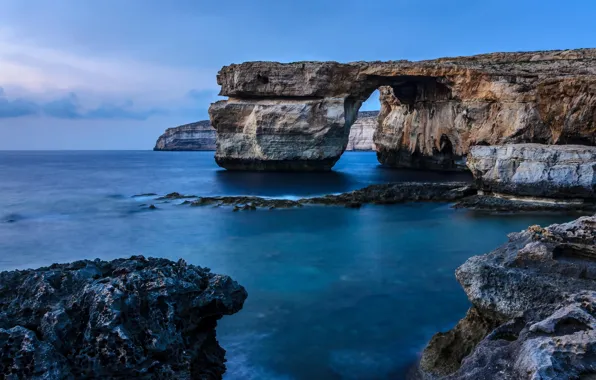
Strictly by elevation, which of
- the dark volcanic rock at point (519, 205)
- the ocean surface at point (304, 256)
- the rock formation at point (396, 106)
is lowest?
the ocean surface at point (304, 256)

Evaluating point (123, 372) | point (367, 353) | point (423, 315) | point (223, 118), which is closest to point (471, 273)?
point (367, 353)

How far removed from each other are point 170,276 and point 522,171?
16302 millimetres

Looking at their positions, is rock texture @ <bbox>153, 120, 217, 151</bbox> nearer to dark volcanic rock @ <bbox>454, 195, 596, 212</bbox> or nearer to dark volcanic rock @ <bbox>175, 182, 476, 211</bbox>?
dark volcanic rock @ <bbox>175, 182, 476, 211</bbox>

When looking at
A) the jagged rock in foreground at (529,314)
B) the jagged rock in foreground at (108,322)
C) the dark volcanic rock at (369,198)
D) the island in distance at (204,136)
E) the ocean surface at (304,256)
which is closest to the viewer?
the jagged rock in foreground at (529,314)

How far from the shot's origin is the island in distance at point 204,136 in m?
98.2

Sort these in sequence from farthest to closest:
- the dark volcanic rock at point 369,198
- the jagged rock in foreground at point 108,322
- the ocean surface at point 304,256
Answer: the dark volcanic rock at point 369,198, the ocean surface at point 304,256, the jagged rock in foreground at point 108,322

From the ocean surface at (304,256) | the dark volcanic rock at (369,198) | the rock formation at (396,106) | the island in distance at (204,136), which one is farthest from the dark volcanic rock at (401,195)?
the island in distance at (204,136)

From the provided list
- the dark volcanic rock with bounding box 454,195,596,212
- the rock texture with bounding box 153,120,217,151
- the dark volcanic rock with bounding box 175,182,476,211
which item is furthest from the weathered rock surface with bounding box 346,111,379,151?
the dark volcanic rock with bounding box 454,195,596,212

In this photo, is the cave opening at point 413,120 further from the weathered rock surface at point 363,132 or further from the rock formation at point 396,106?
the weathered rock surface at point 363,132

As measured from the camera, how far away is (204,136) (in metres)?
105

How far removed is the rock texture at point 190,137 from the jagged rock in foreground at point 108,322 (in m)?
98.9

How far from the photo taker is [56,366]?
3393 mm

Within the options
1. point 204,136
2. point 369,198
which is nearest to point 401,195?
point 369,198

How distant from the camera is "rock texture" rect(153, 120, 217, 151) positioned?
105 m
